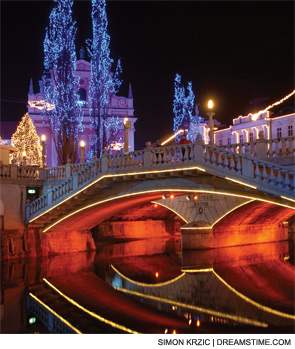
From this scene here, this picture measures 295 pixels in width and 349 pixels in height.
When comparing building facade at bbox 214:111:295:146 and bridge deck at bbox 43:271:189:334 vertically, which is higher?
building facade at bbox 214:111:295:146

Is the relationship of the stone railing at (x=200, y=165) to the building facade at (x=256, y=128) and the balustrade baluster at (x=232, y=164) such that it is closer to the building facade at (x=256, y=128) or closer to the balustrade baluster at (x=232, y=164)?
the balustrade baluster at (x=232, y=164)

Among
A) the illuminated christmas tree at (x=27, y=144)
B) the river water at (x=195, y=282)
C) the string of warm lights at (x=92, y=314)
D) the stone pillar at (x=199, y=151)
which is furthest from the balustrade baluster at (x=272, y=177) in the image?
the illuminated christmas tree at (x=27, y=144)

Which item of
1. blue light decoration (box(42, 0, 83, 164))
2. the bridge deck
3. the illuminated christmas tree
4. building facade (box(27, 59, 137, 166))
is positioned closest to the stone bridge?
the bridge deck

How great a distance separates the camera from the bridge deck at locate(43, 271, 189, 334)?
13.0 m

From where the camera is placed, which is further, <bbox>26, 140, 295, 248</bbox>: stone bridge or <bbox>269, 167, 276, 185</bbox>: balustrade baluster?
<bbox>26, 140, 295, 248</bbox>: stone bridge

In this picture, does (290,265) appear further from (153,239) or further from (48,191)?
(153,239)

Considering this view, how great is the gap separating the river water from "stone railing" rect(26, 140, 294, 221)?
372cm

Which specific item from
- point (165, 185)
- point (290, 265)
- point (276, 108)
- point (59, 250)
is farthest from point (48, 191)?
point (276, 108)

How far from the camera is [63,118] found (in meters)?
38.1

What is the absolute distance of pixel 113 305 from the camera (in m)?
15.7

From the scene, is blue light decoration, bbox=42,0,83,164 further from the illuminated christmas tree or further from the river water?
the river water

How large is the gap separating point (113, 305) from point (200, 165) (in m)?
6.55

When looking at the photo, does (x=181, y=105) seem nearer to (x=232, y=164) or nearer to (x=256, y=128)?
(x=256, y=128)

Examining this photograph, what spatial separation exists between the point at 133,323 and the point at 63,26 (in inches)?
1183
